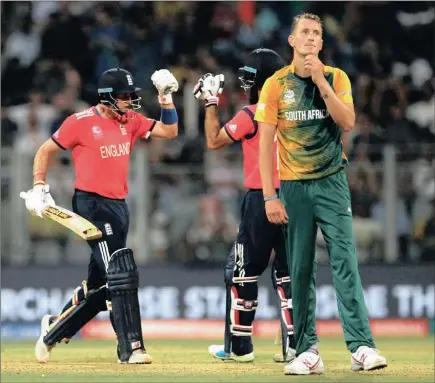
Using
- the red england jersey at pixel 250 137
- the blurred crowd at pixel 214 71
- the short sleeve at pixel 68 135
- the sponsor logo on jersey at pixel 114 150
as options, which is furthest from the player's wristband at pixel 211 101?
the blurred crowd at pixel 214 71

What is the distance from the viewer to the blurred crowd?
1521 cm

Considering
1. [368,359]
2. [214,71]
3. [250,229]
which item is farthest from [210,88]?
[214,71]

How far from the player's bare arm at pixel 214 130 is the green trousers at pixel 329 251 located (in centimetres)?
136

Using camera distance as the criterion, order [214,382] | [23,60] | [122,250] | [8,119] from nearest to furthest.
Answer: [214,382] → [122,250] → [8,119] → [23,60]

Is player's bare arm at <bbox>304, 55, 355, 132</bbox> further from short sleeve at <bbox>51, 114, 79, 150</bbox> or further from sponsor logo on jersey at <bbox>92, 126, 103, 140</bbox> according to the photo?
short sleeve at <bbox>51, 114, 79, 150</bbox>

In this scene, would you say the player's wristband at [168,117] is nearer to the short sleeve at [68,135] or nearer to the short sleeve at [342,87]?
the short sleeve at [68,135]

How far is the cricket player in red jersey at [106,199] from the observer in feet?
31.0

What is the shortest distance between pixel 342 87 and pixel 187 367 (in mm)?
2492

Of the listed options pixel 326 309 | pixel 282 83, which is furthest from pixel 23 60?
pixel 282 83

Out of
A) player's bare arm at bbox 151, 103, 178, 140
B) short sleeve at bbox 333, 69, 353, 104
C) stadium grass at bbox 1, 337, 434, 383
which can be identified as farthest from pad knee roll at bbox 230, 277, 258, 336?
short sleeve at bbox 333, 69, 353, 104

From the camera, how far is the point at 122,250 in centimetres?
955

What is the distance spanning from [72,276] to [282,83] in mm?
7446

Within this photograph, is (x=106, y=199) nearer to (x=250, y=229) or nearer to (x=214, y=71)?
(x=250, y=229)

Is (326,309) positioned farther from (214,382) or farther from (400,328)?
(214,382)
